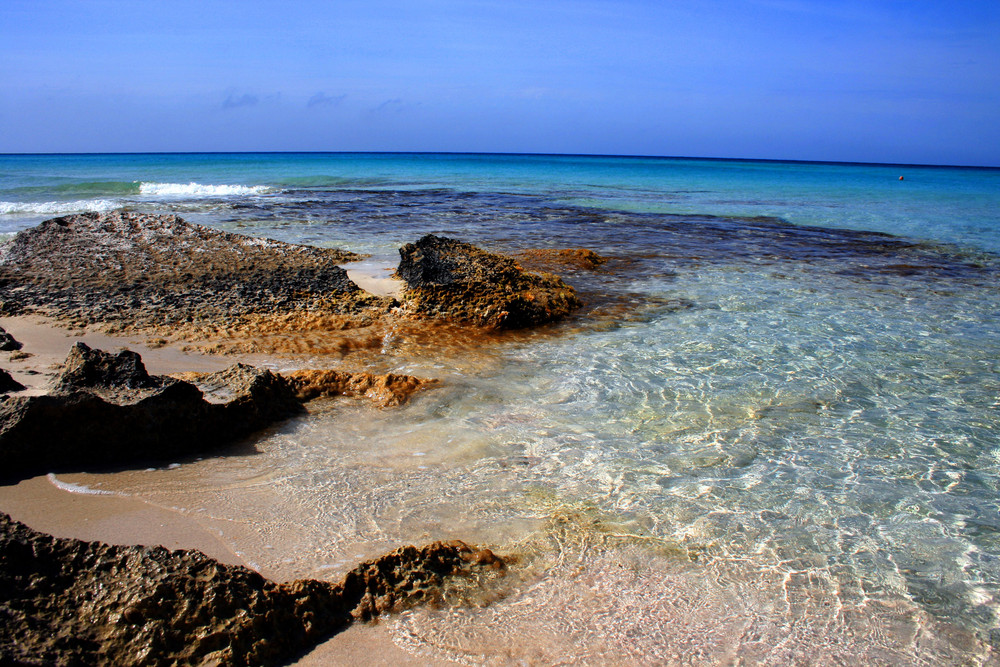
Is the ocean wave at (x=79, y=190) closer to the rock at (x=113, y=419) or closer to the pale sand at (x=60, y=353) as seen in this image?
the pale sand at (x=60, y=353)

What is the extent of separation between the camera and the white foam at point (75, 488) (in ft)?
10.4

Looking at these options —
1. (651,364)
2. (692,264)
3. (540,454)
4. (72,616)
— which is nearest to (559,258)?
(692,264)

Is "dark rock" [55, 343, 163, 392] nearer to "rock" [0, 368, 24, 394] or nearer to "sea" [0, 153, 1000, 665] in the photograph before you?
"rock" [0, 368, 24, 394]

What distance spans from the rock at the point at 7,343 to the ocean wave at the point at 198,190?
2071 centimetres

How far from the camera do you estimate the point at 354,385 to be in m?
4.62

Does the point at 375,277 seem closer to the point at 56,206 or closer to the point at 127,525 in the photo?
the point at 127,525

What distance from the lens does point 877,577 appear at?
2854mm

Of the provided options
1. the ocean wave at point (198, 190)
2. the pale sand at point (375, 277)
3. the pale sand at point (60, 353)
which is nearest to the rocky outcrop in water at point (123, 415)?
the pale sand at point (60, 353)

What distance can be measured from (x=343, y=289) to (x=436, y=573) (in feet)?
15.3

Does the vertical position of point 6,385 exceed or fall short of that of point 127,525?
it exceeds it

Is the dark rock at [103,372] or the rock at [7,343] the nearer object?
the dark rock at [103,372]

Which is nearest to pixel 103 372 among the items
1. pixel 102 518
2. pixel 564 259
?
pixel 102 518

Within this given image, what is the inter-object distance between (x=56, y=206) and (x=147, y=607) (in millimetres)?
20770

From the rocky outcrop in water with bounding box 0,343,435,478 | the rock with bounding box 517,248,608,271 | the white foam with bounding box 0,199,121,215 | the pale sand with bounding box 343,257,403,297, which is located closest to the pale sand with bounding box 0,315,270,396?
the rocky outcrop in water with bounding box 0,343,435,478
